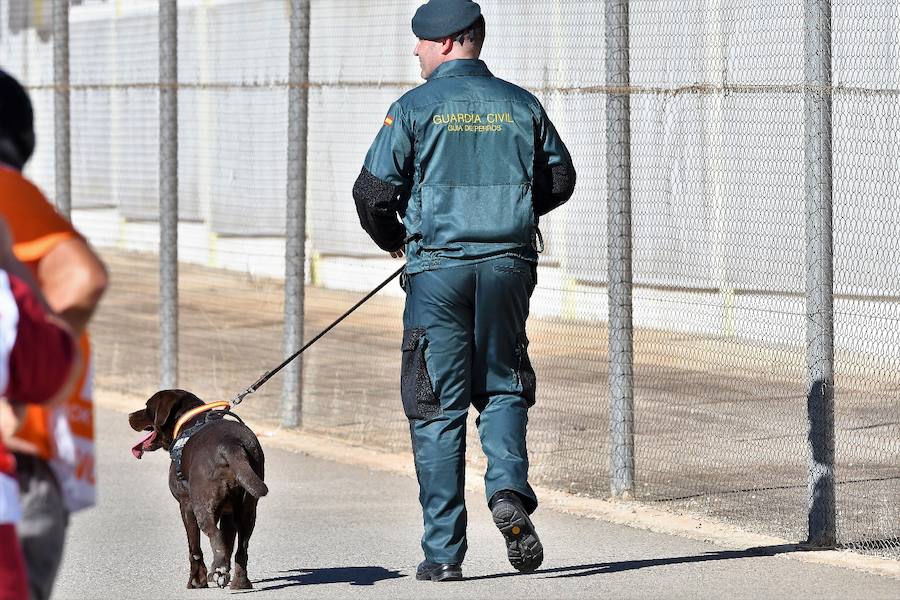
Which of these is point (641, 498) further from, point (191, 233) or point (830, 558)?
point (191, 233)

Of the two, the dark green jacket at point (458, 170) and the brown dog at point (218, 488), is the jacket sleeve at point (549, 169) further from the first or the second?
the brown dog at point (218, 488)

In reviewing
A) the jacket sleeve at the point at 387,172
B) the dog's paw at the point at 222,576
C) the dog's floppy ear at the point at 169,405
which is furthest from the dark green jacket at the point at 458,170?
the dog's paw at the point at 222,576

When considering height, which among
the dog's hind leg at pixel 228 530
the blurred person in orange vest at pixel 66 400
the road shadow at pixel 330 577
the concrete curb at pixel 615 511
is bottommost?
the concrete curb at pixel 615 511

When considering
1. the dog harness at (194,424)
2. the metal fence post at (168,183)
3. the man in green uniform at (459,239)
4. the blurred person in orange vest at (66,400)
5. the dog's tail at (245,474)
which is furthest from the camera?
the metal fence post at (168,183)

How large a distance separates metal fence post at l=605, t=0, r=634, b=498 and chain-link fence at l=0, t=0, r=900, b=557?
14 mm

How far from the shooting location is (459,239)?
6.22 m

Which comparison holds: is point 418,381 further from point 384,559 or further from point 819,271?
point 819,271

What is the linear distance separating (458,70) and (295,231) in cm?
414

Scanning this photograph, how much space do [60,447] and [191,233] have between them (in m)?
16.0

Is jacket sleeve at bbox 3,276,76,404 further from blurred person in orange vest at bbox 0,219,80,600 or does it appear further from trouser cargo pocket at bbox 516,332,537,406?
trouser cargo pocket at bbox 516,332,537,406

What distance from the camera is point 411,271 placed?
251 inches

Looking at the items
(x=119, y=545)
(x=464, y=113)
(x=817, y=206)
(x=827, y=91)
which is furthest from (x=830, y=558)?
(x=119, y=545)

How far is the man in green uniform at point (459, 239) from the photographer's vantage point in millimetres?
6223

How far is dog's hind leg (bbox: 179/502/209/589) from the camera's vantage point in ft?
20.7
